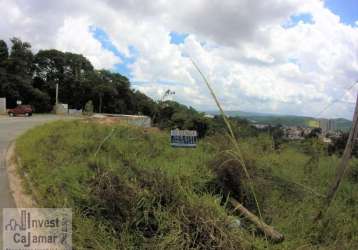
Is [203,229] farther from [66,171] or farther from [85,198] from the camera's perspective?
[66,171]

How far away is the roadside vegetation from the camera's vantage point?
334cm

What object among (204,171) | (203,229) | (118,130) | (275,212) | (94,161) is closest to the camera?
(203,229)

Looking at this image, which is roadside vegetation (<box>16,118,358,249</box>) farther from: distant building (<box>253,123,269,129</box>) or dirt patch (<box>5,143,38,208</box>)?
distant building (<box>253,123,269,129</box>)

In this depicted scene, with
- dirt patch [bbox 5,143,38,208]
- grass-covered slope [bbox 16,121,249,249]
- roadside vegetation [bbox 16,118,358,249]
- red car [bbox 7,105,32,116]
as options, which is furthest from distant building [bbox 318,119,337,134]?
red car [bbox 7,105,32,116]

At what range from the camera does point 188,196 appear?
150 inches

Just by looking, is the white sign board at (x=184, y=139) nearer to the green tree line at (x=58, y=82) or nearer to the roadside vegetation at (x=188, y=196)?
the roadside vegetation at (x=188, y=196)

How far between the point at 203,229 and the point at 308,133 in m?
5.95

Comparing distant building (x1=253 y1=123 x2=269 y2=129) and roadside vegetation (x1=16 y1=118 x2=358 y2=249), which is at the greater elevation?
distant building (x1=253 y1=123 x2=269 y2=129)

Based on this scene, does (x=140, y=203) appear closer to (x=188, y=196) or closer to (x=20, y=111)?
(x=188, y=196)

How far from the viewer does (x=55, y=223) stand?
12.6 feet

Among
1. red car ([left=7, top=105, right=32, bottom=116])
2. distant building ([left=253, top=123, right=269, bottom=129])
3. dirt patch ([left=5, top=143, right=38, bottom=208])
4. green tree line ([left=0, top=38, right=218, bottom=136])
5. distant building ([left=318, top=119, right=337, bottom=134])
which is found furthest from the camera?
green tree line ([left=0, top=38, right=218, bottom=136])

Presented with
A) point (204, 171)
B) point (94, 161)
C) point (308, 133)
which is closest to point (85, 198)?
point (94, 161)

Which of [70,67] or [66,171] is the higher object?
[70,67]

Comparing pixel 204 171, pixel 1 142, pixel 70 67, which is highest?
pixel 70 67
